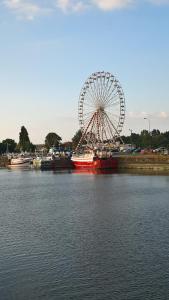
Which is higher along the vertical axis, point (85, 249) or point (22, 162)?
point (22, 162)

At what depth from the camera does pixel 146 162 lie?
10600 centimetres

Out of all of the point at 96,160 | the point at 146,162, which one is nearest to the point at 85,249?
the point at 146,162

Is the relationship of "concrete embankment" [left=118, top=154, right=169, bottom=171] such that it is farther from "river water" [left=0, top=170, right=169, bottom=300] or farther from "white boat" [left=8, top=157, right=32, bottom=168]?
"river water" [left=0, top=170, right=169, bottom=300]

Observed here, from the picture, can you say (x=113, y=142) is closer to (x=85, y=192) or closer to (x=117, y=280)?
(x=85, y=192)

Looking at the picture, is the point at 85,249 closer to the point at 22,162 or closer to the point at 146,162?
the point at 146,162

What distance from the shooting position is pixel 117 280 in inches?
915

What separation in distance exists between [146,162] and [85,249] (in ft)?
255

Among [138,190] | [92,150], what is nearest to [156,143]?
[92,150]

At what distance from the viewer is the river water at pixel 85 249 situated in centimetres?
2228

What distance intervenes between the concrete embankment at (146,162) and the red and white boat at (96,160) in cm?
198

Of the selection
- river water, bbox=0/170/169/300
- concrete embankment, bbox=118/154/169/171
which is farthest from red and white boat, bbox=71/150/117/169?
river water, bbox=0/170/169/300

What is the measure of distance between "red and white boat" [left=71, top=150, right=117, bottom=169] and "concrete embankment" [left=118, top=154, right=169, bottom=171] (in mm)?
1979

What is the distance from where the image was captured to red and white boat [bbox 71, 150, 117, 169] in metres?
111

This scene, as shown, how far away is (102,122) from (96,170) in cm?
1092
